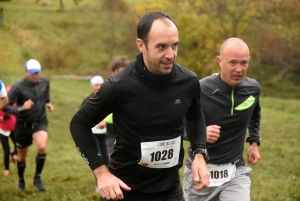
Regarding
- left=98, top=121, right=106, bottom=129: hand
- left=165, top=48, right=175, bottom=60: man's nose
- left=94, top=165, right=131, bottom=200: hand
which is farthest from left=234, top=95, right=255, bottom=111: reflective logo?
left=98, top=121, right=106, bottom=129: hand

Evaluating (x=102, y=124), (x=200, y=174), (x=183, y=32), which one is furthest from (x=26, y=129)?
(x=183, y=32)

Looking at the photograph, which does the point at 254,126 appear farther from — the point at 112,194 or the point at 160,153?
the point at 112,194

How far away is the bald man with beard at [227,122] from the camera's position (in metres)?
5.12

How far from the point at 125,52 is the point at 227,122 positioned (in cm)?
4842

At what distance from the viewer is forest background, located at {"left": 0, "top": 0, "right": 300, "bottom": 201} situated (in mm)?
11062

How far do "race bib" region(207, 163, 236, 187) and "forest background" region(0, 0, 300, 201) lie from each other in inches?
103

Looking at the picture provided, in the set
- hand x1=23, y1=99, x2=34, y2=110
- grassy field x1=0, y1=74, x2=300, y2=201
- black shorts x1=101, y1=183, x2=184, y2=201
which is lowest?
grassy field x1=0, y1=74, x2=300, y2=201

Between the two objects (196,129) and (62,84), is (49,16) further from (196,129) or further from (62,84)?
(196,129)

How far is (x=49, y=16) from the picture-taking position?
63.2 meters

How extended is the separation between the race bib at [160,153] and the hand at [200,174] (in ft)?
0.59

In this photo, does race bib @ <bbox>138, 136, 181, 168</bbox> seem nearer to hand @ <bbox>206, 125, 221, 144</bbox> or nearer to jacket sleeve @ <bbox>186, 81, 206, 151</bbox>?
jacket sleeve @ <bbox>186, 81, 206, 151</bbox>

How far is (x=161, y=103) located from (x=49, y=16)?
6187 cm

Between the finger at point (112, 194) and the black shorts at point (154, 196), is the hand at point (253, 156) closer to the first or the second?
the black shorts at point (154, 196)

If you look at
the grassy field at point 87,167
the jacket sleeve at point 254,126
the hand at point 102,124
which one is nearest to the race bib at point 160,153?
the jacket sleeve at point 254,126
